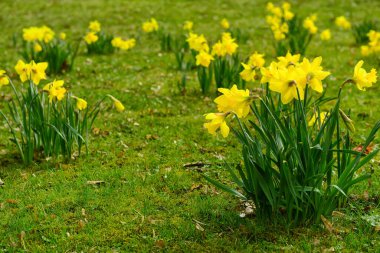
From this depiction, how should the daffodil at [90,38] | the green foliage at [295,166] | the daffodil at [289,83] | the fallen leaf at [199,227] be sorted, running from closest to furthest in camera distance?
the daffodil at [289,83] → the green foliage at [295,166] → the fallen leaf at [199,227] → the daffodil at [90,38]

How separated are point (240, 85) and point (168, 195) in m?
2.67

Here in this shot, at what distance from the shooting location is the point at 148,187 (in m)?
4.21

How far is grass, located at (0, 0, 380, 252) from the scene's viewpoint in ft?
11.0

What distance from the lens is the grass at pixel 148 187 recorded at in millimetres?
3365

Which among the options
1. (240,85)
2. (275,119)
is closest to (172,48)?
(240,85)

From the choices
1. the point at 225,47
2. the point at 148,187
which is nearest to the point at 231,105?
the point at 148,187

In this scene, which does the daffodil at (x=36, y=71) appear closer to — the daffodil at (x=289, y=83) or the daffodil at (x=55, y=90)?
the daffodil at (x=55, y=90)

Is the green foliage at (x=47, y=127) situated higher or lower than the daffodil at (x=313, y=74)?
lower

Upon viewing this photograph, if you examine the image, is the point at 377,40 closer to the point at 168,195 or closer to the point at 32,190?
the point at 168,195

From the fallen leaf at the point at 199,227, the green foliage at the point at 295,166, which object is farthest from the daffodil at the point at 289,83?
the fallen leaf at the point at 199,227

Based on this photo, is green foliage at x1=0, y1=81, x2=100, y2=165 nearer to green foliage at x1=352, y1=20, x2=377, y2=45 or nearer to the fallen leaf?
the fallen leaf

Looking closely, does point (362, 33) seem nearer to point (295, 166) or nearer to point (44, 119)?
point (44, 119)

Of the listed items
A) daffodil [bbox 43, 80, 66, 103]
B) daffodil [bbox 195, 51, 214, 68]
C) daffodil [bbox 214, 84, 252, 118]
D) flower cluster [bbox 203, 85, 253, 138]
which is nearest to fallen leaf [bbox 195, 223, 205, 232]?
flower cluster [bbox 203, 85, 253, 138]

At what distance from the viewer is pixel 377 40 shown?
7641 mm
